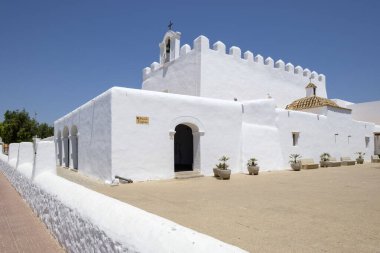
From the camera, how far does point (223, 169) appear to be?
40.4 feet

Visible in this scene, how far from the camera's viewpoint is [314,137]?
1880 centimetres

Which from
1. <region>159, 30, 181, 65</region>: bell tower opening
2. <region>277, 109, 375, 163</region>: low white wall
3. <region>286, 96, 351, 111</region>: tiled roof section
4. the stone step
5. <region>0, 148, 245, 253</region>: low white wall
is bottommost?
the stone step

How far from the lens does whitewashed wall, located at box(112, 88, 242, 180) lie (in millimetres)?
10836

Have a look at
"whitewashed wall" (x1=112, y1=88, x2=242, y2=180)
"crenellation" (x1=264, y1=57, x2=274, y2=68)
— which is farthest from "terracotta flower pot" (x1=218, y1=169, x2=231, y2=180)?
"crenellation" (x1=264, y1=57, x2=274, y2=68)

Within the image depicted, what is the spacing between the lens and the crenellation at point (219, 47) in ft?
57.4

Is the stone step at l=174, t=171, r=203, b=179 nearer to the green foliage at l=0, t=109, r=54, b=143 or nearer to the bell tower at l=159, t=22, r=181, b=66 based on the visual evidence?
the bell tower at l=159, t=22, r=181, b=66

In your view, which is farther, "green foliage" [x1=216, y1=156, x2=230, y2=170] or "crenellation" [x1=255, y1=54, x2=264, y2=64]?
"crenellation" [x1=255, y1=54, x2=264, y2=64]

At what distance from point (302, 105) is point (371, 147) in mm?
9424

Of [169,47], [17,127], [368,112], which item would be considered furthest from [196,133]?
[17,127]

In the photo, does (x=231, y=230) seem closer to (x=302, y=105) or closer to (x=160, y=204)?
(x=160, y=204)

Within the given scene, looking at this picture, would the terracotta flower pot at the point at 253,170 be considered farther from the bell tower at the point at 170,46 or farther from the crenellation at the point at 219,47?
the bell tower at the point at 170,46

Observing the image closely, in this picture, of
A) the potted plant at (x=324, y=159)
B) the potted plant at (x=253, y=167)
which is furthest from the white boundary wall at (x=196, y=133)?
the potted plant at (x=253, y=167)

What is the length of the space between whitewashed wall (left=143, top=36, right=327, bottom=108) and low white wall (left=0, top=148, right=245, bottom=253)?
1252 cm

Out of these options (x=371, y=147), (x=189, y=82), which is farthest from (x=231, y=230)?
(x=371, y=147)
